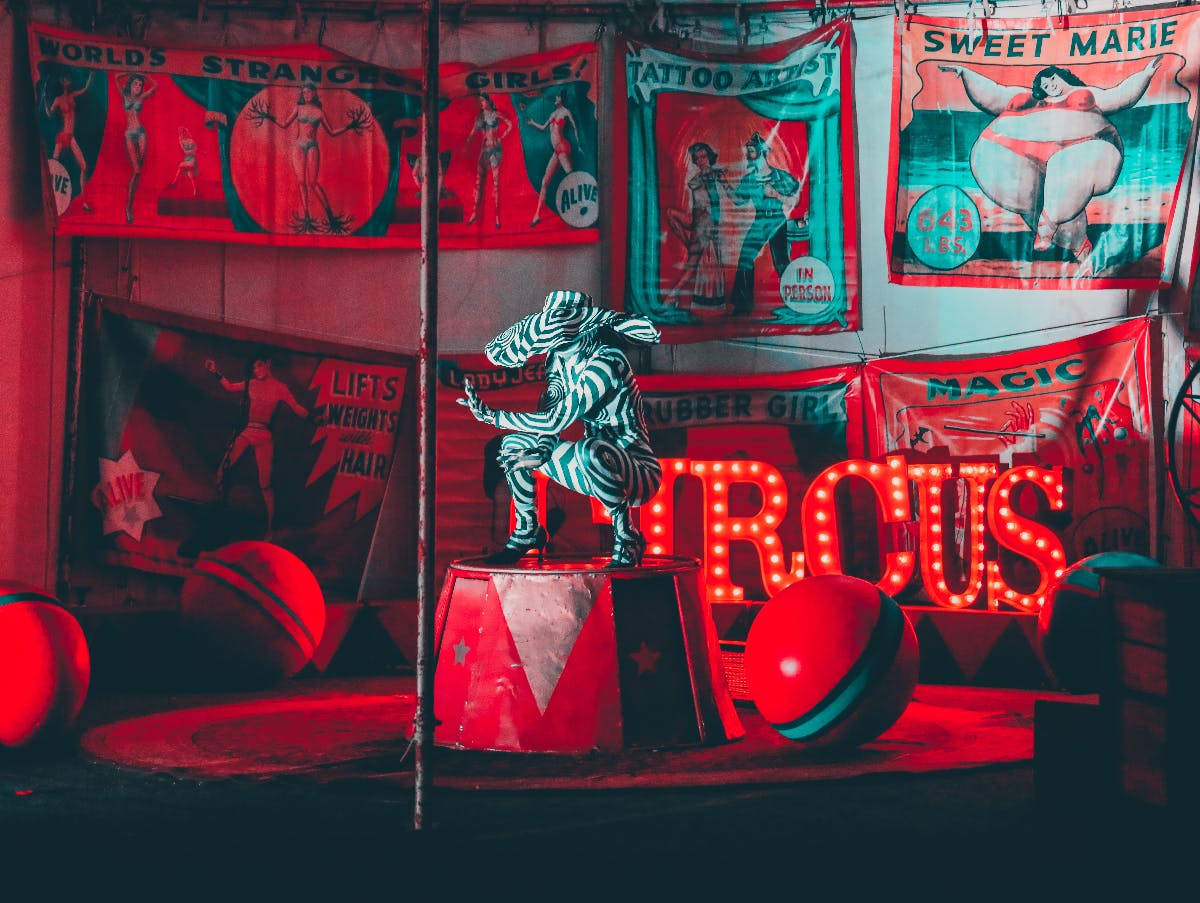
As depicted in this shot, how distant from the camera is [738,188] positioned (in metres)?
10.0

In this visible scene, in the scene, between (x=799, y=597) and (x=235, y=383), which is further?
(x=235, y=383)

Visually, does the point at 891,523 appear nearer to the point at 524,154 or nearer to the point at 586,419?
the point at 586,419

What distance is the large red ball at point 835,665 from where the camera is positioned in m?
6.02

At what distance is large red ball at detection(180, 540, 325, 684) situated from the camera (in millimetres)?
7980

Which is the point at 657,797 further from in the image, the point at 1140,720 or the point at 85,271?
the point at 85,271

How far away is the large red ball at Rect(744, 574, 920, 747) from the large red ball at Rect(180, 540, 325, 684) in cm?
302

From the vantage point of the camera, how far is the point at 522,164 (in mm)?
9969

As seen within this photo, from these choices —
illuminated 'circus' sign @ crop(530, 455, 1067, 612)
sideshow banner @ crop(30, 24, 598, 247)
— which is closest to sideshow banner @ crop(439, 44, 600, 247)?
sideshow banner @ crop(30, 24, 598, 247)

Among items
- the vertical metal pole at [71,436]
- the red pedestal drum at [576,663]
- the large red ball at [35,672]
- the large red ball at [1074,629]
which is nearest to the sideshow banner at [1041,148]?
the large red ball at [1074,629]

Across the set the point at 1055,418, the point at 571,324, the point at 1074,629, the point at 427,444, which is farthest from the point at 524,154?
the point at 427,444

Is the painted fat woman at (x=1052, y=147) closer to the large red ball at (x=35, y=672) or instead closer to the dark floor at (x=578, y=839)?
the dark floor at (x=578, y=839)

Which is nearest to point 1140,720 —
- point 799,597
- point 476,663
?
point 799,597

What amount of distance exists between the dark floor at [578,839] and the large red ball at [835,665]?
0.50 meters

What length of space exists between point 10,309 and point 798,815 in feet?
21.5
